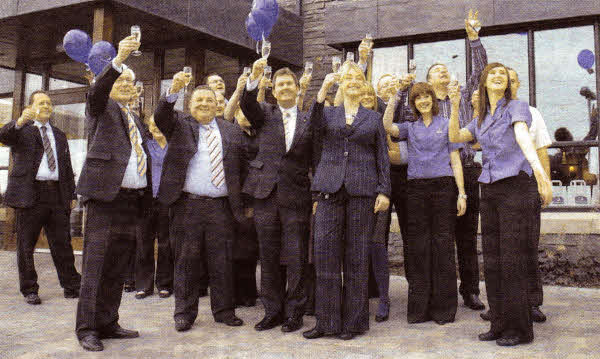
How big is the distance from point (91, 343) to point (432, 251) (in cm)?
272

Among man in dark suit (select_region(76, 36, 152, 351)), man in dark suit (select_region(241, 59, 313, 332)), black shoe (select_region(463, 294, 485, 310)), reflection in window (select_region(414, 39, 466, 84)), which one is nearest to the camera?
man in dark suit (select_region(76, 36, 152, 351))

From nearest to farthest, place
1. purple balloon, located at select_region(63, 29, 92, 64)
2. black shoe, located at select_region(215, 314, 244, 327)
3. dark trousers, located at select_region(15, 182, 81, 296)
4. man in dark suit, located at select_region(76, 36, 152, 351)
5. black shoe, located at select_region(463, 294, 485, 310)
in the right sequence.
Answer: man in dark suit, located at select_region(76, 36, 152, 351), black shoe, located at select_region(215, 314, 244, 327), black shoe, located at select_region(463, 294, 485, 310), purple balloon, located at select_region(63, 29, 92, 64), dark trousers, located at select_region(15, 182, 81, 296)

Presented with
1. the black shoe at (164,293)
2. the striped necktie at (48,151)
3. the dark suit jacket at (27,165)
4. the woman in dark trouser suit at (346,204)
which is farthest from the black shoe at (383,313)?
the striped necktie at (48,151)

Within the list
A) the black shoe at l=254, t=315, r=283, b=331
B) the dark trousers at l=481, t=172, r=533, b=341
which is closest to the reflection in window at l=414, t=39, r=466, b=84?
the dark trousers at l=481, t=172, r=533, b=341

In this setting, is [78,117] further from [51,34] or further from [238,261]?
[238,261]

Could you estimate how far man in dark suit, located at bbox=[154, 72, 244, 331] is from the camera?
13.6 ft

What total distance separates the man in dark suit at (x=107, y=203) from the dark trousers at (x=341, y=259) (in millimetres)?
1377

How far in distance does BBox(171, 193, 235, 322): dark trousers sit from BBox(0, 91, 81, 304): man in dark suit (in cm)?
189

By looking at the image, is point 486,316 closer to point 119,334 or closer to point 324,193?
point 324,193

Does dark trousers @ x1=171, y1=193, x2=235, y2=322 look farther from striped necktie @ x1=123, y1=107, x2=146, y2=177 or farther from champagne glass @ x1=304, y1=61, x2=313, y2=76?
champagne glass @ x1=304, y1=61, x2=313, y2=76

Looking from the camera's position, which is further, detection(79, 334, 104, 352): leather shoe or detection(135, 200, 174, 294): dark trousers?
detection(135, 200, 174, 294): dark trousers

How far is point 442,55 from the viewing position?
770 cm

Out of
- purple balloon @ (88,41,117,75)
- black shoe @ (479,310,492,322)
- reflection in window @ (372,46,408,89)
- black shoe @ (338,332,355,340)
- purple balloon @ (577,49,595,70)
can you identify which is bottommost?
black shoe @ (338,332,355,340)

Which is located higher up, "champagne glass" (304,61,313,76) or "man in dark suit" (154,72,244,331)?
"champagne glass" (304,61,313,76)
